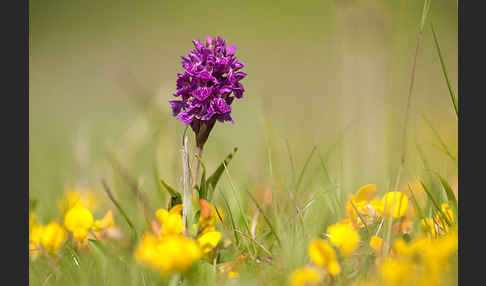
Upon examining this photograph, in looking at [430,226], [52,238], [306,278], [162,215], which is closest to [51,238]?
[52,238]

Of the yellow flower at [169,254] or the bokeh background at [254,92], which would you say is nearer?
the yellow flower at [169,254]

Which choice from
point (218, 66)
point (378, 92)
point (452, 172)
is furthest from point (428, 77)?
point (218, 66)

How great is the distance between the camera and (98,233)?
1390 mm

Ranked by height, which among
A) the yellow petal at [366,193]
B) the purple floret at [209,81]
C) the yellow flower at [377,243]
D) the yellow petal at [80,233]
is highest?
the purple floret at [209,81]

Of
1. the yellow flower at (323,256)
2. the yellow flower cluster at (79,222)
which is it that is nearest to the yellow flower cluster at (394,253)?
the yellow flower at (323,256)

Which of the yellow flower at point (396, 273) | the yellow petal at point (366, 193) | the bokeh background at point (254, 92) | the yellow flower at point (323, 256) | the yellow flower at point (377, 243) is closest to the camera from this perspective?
the yellow flower at point (396, 273)

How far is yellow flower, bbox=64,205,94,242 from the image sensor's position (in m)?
1.25

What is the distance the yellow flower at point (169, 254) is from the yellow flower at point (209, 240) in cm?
20

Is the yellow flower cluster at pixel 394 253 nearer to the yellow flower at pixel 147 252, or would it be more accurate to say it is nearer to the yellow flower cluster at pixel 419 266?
the yellow flower cluster at pixel 419 266

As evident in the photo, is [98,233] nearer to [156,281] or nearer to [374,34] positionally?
[156,281]

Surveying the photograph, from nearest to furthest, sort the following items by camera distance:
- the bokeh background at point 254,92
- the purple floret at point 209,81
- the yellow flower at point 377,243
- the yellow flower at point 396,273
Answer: the yellow flower at point 396,273 < the yellow flower at point 377,243 < the purple floret at point 209,81 < the bokeh background at point 254,92

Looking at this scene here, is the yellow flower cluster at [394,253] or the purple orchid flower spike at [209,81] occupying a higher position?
the purple orchid flower spike at [209,81]

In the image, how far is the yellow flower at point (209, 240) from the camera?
113cm

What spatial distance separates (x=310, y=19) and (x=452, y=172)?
4.04 metres
